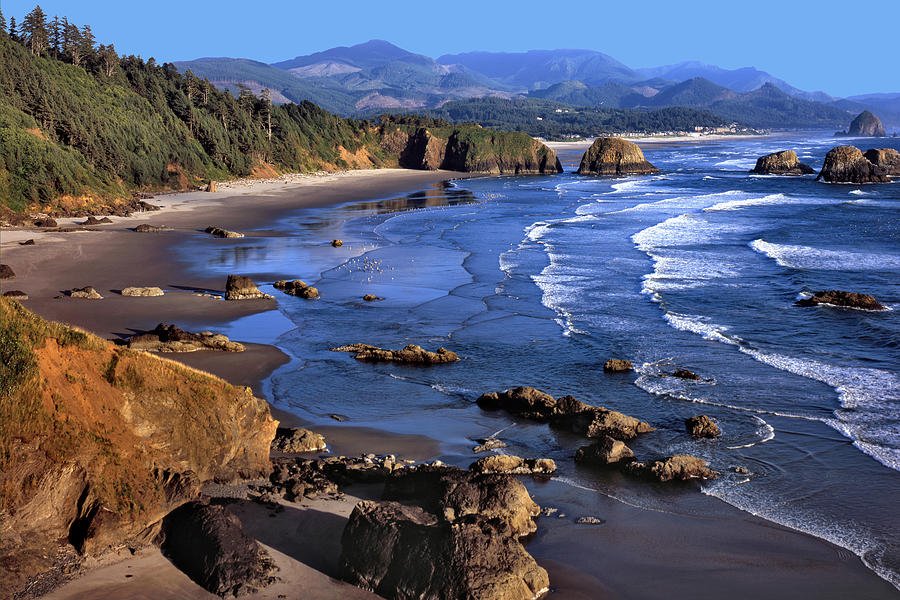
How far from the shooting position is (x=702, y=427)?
17344 mm

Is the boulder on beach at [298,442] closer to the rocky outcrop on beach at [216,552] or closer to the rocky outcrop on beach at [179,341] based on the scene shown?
the rocky outcrop on beach at [216,552]

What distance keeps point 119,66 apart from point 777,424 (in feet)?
299

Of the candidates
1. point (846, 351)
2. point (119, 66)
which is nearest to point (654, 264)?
point (846, 351)

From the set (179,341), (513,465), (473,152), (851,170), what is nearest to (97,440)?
(513,465)

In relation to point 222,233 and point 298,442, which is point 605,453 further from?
point 222,233

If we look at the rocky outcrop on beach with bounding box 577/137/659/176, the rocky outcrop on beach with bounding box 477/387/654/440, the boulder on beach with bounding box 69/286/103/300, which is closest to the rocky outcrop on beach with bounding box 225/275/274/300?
the boulder on beach with bounding box 69/286/103/300

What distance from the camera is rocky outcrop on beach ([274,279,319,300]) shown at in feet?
104

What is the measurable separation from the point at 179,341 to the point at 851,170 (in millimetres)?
89221

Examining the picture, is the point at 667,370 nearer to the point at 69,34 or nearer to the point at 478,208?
the point at 478,208

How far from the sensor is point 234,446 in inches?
537

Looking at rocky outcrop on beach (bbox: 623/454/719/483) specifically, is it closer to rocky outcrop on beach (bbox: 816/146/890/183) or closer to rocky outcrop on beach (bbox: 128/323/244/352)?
rocky outcrop on beach (bbox: 128/323/244/352)

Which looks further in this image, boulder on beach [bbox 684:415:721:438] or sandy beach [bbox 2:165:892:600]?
boulder on beach [bbox 684:415:721:438]

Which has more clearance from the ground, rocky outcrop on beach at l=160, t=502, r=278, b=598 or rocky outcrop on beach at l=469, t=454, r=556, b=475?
rocky outcrop on beach at l=160, t=502, r=278, b=598

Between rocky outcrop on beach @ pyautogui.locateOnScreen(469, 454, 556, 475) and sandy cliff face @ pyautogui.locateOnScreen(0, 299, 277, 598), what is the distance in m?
3.94
